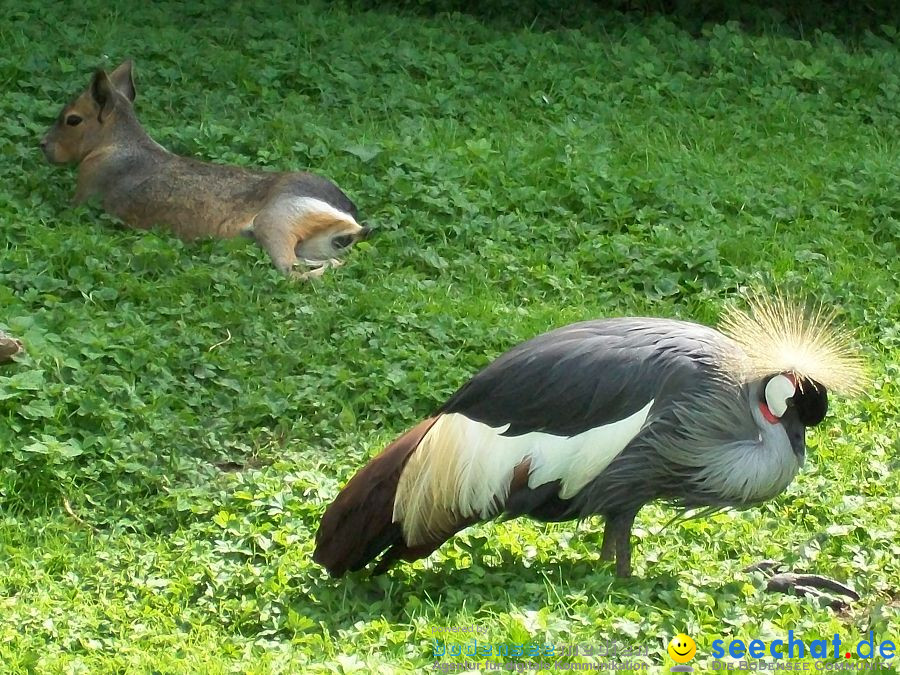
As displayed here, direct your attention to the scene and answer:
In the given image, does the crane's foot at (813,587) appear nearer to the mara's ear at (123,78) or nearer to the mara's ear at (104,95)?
the mara's ear at (104,95)

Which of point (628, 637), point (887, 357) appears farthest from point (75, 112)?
point (628, 637)

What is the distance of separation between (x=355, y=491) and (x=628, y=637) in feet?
3.56

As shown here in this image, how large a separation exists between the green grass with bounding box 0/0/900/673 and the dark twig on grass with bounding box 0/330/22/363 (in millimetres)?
141

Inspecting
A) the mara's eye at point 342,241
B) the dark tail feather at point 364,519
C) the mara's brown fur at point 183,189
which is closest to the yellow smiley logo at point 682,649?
the dark tail feather at point 364,519

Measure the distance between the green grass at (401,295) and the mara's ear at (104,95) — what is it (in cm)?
39

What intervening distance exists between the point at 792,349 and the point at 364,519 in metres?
1.47

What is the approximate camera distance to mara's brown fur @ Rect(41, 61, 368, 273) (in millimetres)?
7008

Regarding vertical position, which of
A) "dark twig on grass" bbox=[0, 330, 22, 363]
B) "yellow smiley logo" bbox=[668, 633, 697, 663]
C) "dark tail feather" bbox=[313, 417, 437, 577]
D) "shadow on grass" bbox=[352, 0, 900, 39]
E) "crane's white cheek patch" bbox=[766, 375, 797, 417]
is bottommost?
"dark twig on grass" bbox=[0, 330, 22, 363]

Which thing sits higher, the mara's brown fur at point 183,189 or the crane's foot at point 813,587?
the crane's foot at point 813,587

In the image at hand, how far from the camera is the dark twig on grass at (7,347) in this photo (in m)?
5.33

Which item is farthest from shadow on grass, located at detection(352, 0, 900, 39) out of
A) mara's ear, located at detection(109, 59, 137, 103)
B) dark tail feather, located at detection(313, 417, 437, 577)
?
dark tail feather, located at detection(313, 417, 437, 577)

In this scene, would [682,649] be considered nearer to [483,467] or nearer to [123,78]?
[483,467]

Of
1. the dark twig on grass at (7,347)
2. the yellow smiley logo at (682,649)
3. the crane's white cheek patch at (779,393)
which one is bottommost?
the dark twig on grass at (7,347)

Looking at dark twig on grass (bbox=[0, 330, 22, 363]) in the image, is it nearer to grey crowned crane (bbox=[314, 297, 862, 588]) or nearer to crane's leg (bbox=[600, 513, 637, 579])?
grey crowned crane (bbox=[314, 297, 862, 588])
